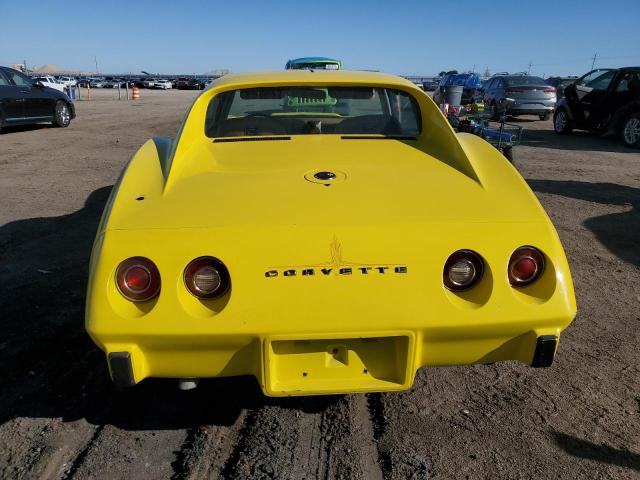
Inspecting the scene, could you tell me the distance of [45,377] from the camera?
262 cm

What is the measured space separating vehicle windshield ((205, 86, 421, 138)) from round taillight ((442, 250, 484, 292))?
1.28 meters

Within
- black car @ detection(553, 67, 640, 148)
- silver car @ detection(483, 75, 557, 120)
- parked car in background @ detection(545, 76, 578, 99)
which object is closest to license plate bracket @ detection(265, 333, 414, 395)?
black car @ detection(553, 67, 640, 148)

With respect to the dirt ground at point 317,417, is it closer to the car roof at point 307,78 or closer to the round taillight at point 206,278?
the round taillight at point 206,278

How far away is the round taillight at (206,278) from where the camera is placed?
6.21 feet

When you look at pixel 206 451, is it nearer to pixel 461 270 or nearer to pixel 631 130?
pixel 461 270

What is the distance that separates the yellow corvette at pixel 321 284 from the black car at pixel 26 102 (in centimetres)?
1191

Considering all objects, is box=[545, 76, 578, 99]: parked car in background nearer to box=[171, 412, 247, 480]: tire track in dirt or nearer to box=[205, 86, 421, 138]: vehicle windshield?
box=[205, 86, 421, 138]: vehicle windshield

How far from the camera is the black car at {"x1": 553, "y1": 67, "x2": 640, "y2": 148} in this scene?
10.7m

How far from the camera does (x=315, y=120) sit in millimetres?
3252

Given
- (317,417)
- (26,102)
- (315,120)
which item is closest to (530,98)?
(315,120)

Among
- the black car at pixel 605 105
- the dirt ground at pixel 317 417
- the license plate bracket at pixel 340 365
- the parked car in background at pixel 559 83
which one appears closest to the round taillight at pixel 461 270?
the license plate bracket at pixel 340 365

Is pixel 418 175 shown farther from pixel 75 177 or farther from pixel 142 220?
pixel 75 177

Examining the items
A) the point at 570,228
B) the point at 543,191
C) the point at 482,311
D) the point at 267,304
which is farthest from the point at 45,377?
the point at 543,191

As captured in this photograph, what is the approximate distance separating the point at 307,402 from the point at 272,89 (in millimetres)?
1830
